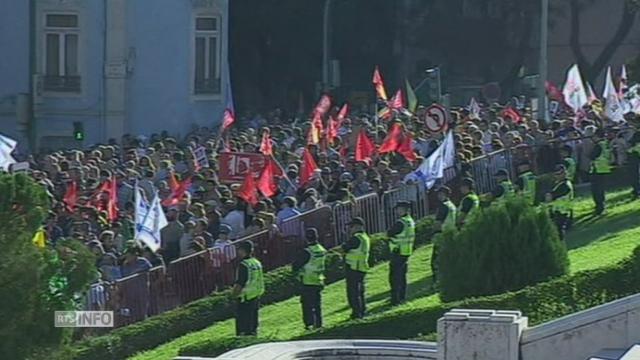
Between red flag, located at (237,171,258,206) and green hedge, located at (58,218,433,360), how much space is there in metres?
1.16

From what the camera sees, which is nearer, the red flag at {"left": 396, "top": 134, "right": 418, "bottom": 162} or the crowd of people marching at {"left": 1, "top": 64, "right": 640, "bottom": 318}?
the crowd of people marching at {"left": 1, "top": 64, "right": 640, "bottom": 318}

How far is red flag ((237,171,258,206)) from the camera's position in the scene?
25.1m

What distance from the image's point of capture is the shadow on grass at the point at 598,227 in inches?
998

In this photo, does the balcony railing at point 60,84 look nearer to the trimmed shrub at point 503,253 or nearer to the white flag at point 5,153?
the white flag at point 5,153

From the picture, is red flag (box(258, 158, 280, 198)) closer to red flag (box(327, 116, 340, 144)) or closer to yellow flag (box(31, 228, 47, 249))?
red flag (box(327, 116, 340, 144))

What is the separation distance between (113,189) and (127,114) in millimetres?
19454

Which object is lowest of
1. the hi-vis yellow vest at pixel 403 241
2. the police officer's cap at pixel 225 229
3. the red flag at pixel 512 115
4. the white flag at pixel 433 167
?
the police officer's cap at pixel 225 229

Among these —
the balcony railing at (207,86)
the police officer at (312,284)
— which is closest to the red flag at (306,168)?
the police officer at (312,284)

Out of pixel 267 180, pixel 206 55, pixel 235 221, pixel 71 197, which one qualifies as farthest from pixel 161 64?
pixel 235 221

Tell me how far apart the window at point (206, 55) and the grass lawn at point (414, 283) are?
18764 millimetres

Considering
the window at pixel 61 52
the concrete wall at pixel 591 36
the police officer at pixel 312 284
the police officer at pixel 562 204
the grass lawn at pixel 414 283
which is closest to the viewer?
the police officer at pixel 312 284

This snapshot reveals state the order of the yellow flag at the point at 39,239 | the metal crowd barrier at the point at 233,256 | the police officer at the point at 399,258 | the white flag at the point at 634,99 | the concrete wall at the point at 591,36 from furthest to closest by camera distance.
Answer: the concrete wall at the point at 591,36 < the white flag at the point at 634,99 < the metal crowd barrier at the point at 233,256 < the police officer at the point at 399,258 < the yellow flag at the point at 39,239

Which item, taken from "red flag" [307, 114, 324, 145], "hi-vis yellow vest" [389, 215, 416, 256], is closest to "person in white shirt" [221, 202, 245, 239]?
"hi-vis yellow vest" [389, 215, 416, 256]

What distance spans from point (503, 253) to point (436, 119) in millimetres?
11407
